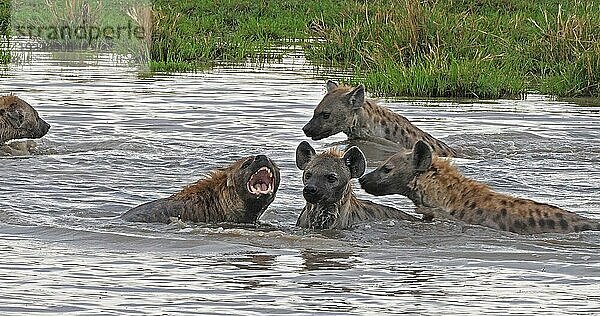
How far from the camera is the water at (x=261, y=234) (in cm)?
554

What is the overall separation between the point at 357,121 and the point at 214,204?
3469 millimetres

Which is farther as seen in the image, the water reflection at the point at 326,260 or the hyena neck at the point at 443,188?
the hyena neck at the point at 443,188

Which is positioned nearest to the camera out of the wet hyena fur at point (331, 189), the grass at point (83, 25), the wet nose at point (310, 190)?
the wet nose at point (310, 190)

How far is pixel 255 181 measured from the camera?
7574mm

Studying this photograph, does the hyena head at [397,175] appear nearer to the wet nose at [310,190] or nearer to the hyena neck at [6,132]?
the wet nose at [310,190]

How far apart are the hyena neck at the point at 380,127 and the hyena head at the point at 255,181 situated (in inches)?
133

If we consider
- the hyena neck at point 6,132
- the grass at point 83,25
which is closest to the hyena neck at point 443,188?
the hyena neck at point 6,132

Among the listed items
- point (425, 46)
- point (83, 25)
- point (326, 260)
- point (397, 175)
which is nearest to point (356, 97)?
point (397, 175)

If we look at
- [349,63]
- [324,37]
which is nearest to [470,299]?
[349,63]

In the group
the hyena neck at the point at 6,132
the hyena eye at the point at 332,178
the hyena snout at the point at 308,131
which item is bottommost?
the hyena neck at the point at 6,132

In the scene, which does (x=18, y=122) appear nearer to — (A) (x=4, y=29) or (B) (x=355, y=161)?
(B) (x=355, y=161)

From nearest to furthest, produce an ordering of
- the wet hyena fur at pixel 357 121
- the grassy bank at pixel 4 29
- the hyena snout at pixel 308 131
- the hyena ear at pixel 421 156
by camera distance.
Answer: the hyena ear at pixel 421 156, the hyena snout at pixel 308 131, the wet hyena fur at pixel 357 121, the grassy bank at pixel 4 29

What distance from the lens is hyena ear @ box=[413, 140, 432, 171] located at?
25.5 ft

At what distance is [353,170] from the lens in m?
7.49
